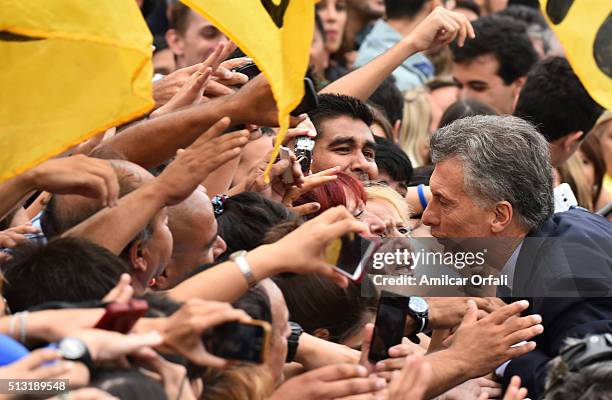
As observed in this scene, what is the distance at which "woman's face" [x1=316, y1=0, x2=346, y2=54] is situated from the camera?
10.3 metres

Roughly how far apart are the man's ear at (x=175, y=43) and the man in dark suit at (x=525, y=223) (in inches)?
118

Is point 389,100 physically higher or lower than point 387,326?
lower

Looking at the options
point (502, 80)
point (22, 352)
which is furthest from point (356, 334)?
point (502, 80)

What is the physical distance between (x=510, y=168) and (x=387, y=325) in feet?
5.07

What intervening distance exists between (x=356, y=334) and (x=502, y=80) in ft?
16.6

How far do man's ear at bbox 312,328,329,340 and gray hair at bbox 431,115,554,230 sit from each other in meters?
1.10

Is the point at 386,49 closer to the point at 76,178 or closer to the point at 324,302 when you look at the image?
the point at 324,302

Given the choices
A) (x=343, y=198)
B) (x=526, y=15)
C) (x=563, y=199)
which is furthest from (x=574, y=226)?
(x=526, y=15)

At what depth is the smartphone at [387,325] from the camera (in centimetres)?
407

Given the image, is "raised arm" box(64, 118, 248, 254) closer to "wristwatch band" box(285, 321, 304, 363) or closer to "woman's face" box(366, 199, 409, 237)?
"wristwatch band" box(285, 321, 304, 363)

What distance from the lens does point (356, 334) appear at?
471cm

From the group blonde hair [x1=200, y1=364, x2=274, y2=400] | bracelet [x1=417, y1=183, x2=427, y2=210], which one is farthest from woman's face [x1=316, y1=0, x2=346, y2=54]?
blonde hair [x1=200, y1=364, x2=274, y2=400]

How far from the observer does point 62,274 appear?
374cm

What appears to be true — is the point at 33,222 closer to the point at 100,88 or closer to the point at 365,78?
the point at 100,88
